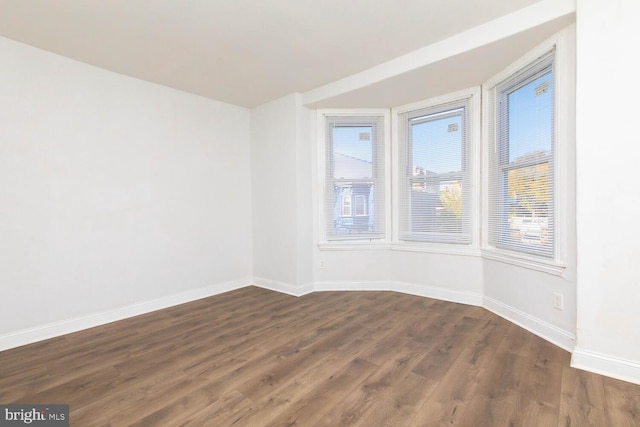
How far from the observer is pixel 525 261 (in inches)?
108

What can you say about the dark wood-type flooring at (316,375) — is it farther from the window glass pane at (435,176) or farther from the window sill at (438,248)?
the window glass pane at (435,176)

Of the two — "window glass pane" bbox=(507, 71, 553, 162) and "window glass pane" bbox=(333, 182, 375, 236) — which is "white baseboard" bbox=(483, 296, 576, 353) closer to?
"window glass pane" bbox=(507, 71, 553, 162)

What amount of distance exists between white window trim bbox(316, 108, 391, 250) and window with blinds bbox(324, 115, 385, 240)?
43 millimetres

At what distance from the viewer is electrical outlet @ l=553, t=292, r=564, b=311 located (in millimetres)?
2409

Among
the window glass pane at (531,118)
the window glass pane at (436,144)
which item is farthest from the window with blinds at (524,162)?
the window glass pane at (436,144)

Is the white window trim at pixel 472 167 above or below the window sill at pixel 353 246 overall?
above

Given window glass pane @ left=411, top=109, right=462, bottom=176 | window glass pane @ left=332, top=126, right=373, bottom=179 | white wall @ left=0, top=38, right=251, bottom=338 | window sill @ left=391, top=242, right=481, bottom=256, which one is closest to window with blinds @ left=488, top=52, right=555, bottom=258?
window sill @ left=391, top=242, right=481, bottom=256

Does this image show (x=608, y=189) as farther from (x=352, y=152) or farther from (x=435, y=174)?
(x=352, y=152)

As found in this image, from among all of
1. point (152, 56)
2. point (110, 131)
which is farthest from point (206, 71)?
point (110, 131)

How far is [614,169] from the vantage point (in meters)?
1.95

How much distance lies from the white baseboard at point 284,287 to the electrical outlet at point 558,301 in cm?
262

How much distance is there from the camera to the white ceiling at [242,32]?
223 centimetres

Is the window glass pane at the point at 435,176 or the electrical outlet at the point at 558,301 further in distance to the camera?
the window glass pane at the point at 435,176

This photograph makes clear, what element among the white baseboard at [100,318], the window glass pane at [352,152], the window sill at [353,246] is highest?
the window glass pane at [352,152]
